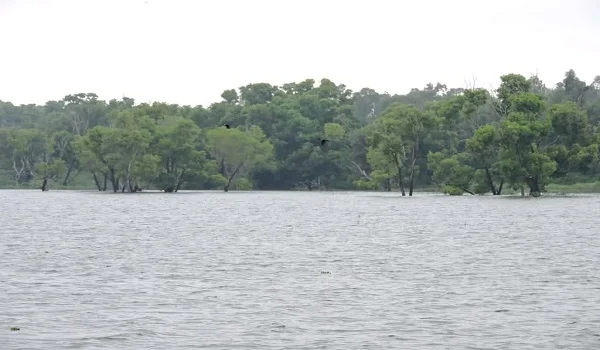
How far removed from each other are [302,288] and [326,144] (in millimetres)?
142963

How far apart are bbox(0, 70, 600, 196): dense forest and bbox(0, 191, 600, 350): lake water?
163 ft

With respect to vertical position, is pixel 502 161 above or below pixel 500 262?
above

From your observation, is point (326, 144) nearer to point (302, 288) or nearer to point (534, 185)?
point (534, 185)

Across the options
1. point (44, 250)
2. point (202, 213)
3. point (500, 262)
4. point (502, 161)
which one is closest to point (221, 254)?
point (44, 250)

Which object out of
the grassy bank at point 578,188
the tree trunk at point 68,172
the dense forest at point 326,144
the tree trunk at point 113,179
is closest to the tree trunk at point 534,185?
the dense forest at point 326,144

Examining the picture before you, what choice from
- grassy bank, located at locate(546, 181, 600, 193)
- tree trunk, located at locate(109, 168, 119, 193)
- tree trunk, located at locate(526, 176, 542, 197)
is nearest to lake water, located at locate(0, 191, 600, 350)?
tree trunk, located at locate(526, 176, 542, 197)

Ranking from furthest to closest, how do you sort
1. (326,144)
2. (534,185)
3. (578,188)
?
(326,144) → (578,188) → (534,185)

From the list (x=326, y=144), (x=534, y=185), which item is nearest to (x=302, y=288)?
(x=534, y=185)

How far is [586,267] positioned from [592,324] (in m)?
12.9

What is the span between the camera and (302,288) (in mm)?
32125

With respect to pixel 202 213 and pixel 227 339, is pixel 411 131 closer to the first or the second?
pixel 202 213

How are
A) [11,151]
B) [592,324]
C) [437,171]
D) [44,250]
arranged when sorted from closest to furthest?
1. [592,324]
2. [44,250]
3. [437,171]
4. [11,151]

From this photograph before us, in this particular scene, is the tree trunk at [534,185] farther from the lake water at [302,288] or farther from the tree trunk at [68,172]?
the tree trunk at [68,172]

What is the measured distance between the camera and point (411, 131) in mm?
132000
